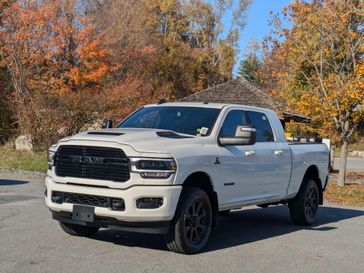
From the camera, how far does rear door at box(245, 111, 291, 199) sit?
888 centimetres

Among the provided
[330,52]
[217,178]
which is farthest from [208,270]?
[330,52]

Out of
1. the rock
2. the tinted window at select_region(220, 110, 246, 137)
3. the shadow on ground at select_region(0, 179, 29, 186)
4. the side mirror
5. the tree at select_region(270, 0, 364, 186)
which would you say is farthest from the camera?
the rock

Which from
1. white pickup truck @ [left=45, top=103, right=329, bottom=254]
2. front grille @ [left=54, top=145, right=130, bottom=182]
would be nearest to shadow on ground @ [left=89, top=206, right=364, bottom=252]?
white pickup truck @ [left=45, top=103, right=329, bottom=254]

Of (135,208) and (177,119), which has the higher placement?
(177,119)

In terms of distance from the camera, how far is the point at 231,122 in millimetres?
8648

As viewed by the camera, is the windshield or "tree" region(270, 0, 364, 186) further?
"tree" region(270, 0, 364, 186)

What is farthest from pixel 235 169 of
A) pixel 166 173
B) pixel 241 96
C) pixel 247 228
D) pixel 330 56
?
pixel 241 96

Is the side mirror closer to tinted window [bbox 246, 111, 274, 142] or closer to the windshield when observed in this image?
the windshield

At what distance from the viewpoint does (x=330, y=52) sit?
19.7 metres

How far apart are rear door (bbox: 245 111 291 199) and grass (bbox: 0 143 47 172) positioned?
11.8 m

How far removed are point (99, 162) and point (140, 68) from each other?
113 feet

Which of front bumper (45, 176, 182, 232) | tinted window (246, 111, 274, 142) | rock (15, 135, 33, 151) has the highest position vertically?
tinted window (246, 111, 274, 142)

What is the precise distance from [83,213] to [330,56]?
1471cm

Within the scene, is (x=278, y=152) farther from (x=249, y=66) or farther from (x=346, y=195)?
(x=249, y=66)
